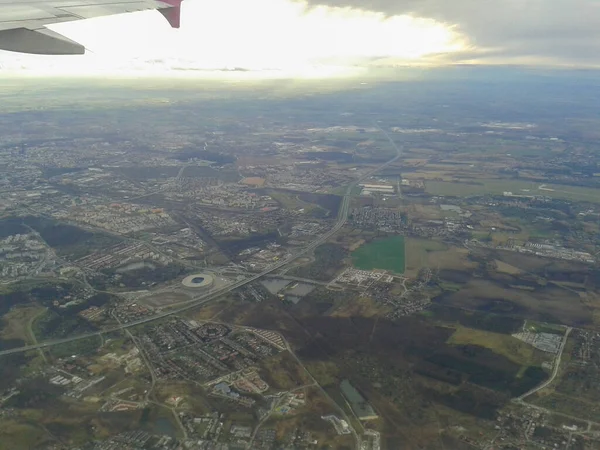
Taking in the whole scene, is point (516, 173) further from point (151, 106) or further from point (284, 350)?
point (151, 106)

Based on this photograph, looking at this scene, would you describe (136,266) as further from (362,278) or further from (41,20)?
(41,20)

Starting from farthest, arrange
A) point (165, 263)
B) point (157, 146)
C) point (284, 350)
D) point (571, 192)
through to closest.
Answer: point (157, 146)
point (571, 192)
point (165, 263)
point (284, 350)

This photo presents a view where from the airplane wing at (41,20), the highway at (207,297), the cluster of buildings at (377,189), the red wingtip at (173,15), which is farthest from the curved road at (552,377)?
the cluster of buildings at (377,189)

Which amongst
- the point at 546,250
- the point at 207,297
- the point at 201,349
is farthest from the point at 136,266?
the point at 546,250

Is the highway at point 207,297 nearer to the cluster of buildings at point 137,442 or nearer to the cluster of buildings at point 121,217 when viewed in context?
the cluster of buildings at point 137,442

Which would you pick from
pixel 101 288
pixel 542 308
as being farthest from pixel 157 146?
pixel 542 308

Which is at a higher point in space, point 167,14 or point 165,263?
point 167,14
